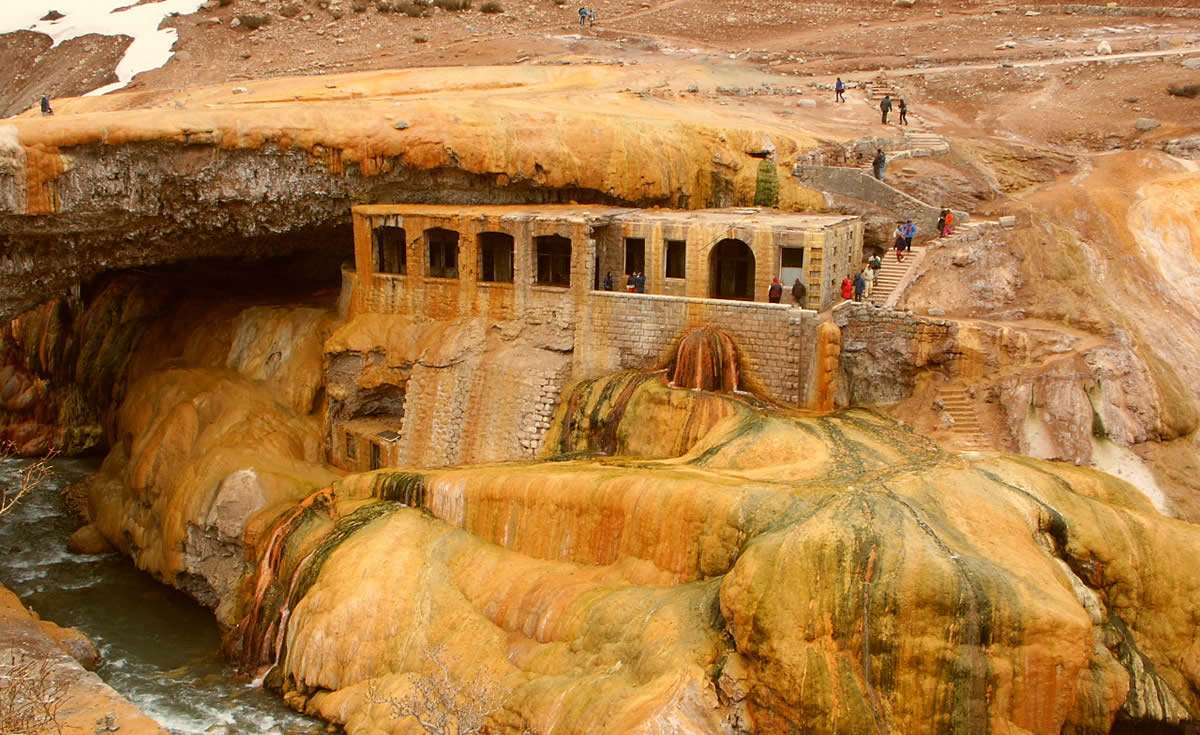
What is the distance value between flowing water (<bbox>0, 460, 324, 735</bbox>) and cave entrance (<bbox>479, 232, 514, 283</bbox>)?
1137 centimetres

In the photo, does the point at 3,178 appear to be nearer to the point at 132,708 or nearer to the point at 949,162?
the point at 132,708

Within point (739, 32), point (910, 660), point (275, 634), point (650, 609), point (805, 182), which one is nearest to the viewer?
point (910, 660)

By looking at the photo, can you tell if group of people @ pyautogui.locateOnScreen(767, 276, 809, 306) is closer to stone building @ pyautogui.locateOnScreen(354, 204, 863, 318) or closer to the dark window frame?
stone building @ pyautogui.locateOnScreen(354, 204, 863, 318)

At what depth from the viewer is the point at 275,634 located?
27.4m

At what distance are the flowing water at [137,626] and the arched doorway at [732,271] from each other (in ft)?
48.4

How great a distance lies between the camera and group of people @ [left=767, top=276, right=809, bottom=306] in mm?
30422

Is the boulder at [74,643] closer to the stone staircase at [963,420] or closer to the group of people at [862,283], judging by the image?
the stone staircase at [963,420]

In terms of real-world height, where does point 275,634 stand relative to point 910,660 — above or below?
below

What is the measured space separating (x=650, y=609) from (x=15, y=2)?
5422 cm

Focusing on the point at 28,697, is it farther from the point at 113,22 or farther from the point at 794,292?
the point at 113,22

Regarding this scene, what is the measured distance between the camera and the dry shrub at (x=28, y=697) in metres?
18.7

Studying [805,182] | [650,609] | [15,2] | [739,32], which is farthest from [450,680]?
[15,2]

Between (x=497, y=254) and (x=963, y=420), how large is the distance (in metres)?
13.3

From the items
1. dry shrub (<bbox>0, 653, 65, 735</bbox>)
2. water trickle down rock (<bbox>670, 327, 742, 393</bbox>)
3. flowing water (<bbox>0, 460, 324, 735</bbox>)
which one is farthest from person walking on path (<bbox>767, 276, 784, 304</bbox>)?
dry shrub (<bbox>0, 653, 65, 735</bbox>)
